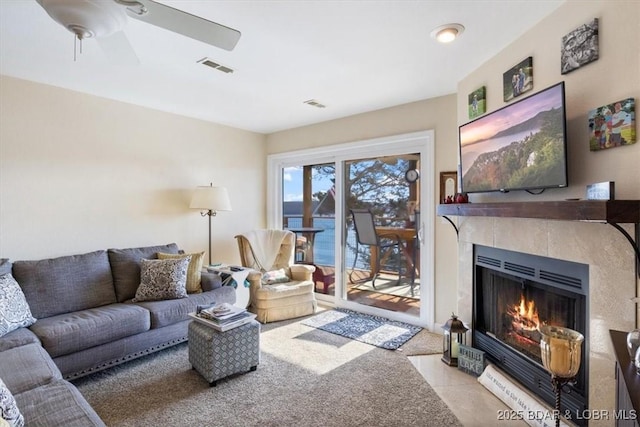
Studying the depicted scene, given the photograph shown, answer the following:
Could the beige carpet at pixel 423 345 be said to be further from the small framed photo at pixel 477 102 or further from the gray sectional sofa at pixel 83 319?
the small framed photo at pixel 477 102

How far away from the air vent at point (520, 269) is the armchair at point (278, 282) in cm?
224

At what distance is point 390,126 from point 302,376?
271 cm

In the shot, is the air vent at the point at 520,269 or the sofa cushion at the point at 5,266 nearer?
the air vent at the point at 520,269

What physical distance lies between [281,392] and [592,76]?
8.71ft

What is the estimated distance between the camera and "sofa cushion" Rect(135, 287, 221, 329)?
2.76m

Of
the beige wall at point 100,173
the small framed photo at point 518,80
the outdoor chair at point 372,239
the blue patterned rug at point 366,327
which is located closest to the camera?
the small framed photo at point 518,80

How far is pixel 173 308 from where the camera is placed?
286 centimetres

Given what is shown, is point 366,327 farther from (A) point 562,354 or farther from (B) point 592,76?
(B) point 592,76

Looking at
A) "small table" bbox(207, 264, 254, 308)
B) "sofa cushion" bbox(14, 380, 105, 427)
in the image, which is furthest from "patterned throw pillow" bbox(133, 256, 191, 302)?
"sofa cushion" bbox(14, 380, 105, 427)

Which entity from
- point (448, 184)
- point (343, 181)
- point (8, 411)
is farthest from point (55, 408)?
point (343, 181)

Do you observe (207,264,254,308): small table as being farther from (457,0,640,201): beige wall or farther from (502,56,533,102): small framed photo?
(502,56,533,102): small framed photo

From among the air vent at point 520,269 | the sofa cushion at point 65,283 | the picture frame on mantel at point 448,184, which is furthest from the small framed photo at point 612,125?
the sofa cushion at point 65,283

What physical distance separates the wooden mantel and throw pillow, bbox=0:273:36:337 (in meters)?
3.29

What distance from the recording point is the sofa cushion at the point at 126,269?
3.08 m
